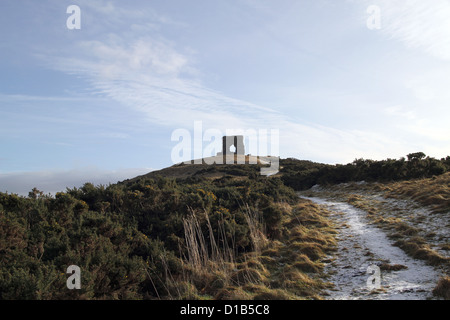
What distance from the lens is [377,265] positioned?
750 centimetres

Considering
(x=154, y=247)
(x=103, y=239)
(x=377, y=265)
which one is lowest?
(x=377, y=265)

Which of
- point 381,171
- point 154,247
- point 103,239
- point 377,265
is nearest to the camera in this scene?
point 103,239

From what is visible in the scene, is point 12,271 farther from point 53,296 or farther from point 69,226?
point 69,226

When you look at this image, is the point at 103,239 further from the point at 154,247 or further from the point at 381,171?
the point at 381,171

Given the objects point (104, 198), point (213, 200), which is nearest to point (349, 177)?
point (213, 200)

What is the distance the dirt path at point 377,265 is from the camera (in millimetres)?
6011

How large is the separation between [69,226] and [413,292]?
26.9ft

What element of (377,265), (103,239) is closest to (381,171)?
(377,265)

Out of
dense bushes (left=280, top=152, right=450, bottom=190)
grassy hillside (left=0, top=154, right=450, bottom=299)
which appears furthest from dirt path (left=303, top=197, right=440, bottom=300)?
dense bushes (left=280, top=152, right=450, bottom=190)

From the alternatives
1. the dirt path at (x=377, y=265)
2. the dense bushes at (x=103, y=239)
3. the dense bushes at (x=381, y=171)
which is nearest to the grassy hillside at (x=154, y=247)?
the dense bushes at (x=103, y=239)

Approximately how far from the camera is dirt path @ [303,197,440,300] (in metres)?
6.01

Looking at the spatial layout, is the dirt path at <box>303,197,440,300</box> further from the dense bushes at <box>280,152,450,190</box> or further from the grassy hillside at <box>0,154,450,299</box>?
the dense bushes at <box>280,152,450,190</box>
